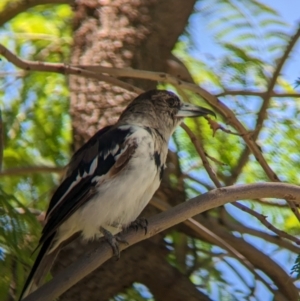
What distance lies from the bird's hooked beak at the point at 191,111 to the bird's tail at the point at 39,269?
1.01m

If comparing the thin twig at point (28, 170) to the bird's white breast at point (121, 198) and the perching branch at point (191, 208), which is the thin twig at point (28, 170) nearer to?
the bird's white breast at point (121, 198)

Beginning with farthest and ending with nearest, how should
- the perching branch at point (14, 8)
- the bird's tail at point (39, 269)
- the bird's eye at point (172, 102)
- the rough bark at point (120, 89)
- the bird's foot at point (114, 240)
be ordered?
the perching branch at point (14, 8) < the rough bark at point (120, 89) < the bird's eye at point (172, 102) < the bird's foot at point (114, 240) < the bird's tail at point (39, 269)

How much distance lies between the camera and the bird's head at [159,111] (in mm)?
4773

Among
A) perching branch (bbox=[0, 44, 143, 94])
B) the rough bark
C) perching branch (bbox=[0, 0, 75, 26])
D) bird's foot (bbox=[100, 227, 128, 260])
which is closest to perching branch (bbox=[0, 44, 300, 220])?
perching branch (bbox=[0, 44, 143, 94])

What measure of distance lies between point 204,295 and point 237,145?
96cm

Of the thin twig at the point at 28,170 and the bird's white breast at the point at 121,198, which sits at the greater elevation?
the bird's white breast at the point at 121,198

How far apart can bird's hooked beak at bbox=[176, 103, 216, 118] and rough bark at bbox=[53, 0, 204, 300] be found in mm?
816

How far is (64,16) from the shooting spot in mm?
6289

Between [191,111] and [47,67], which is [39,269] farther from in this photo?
[191,111]

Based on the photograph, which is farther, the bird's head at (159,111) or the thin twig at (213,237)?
the thin twig at (213,237)

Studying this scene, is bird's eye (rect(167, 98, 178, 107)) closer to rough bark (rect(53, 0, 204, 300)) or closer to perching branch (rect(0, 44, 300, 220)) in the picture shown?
perching branch (rect(0, 44, 300, 220))

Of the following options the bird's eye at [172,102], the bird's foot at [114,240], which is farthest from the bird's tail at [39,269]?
the bird's eye at [172,102]

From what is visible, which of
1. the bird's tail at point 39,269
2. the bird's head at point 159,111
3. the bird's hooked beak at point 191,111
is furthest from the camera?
the bird's head at point 159,111

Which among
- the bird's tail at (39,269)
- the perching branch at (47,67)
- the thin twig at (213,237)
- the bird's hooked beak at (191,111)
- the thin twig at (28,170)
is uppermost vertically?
the perching branch at (47,67)
